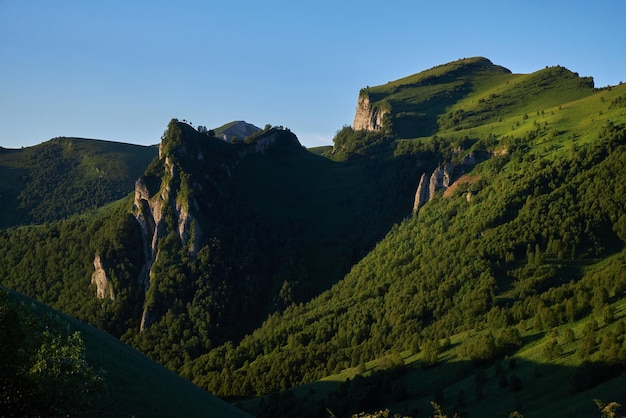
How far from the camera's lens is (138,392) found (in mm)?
61219

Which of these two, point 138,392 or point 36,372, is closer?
point 36,372

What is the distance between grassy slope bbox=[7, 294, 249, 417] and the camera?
55125mm

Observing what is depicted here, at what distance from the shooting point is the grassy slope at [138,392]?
55125mm

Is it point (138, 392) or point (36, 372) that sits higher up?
point (36, 372)

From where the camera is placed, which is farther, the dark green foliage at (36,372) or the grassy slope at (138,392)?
the grassy slope at (138,392)

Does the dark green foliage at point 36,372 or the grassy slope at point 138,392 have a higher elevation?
the dark green foliage at point 36,372

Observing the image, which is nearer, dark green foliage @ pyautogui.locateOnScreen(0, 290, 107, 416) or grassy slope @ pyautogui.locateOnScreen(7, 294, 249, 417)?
dark green foliage @ pyautogui.locateOnScreen(0, 290, 107, 416)

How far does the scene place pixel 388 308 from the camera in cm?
16838

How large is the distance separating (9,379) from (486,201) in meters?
181

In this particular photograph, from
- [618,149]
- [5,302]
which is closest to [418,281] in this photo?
[618,149]

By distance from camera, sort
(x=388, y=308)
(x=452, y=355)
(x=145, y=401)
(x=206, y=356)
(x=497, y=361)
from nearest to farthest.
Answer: (x=145, y=401) < (x=497, y=361) < (x=452, y=355) < (x=388, y=308) < (x=206, y=356)

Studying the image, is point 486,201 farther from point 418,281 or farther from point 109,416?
point 109,416

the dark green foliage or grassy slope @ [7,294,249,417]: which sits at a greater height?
the dark green foliage

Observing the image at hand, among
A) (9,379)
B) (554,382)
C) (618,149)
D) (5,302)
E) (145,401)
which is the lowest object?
(554,382)
